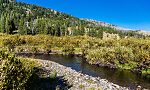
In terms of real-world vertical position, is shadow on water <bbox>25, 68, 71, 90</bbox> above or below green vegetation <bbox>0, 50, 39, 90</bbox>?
below

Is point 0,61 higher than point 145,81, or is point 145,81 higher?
point 0,61

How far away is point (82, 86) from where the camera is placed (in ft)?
139

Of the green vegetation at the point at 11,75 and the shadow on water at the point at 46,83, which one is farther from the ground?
the green vegetation at the point at 11,75

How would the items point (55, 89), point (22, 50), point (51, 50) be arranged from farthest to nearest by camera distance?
point (51, 50), point (22, 50), point (55, 89)

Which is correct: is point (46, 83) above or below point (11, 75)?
below

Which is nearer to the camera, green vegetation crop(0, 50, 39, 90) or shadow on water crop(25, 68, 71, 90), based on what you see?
green vegetation crop(0, 50, 39, 90)

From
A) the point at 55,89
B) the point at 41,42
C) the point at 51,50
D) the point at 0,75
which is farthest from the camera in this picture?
the point at 41,42

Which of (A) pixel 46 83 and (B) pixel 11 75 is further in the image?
(A) pixel 46 83

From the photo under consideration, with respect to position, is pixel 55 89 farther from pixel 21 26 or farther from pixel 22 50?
pixel 21 26

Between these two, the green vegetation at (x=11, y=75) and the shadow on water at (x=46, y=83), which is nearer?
the green vegetation at (x=11, y=75)

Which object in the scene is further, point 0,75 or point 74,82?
point 74,82

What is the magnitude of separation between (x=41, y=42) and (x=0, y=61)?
386ft

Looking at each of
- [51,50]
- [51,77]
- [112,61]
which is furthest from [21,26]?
[51,77]

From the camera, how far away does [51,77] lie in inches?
1774
